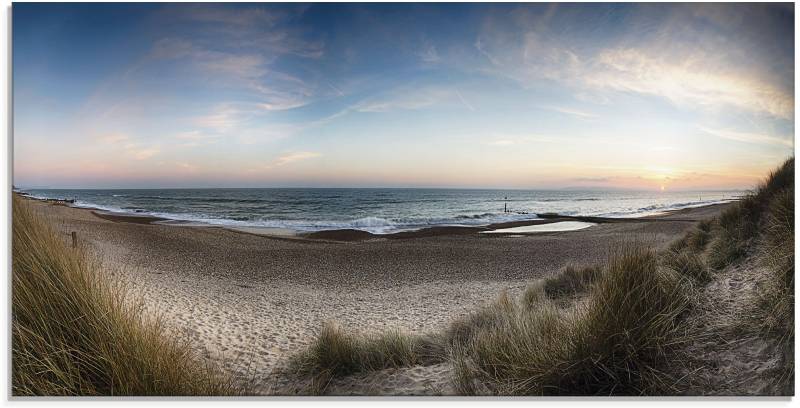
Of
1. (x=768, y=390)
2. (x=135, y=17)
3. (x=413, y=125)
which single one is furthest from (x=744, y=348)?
(x=135, y=17)

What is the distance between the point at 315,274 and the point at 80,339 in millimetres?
4837

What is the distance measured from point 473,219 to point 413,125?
7.03 meters

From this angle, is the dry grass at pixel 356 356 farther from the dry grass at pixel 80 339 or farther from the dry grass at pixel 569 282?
the dry grass at pixel 569 282

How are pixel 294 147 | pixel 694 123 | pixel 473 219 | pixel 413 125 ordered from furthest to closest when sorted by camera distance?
pixel 473 219
pixel 294 147
pixel 413 125
pixel 694 123

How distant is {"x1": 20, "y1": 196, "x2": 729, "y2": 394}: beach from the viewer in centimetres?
315

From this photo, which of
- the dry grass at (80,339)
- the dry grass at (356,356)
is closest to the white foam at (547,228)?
the dry grass at (356,356)

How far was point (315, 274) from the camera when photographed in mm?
6699

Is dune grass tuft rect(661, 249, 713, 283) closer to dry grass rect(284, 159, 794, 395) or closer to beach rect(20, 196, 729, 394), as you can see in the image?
dry grass rect(284, 159, 794, 395)

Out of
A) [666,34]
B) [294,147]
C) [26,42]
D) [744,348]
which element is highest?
[666,34]

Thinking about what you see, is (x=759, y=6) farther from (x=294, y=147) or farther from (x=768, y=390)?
(x=294, y=147)

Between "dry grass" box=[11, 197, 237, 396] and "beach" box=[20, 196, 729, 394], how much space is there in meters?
0.20

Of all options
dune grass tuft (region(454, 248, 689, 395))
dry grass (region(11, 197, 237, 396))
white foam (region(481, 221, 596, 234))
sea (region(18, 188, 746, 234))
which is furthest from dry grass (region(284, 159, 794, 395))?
white foam (region(481, 221, 596, 234))

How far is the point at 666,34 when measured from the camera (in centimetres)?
299

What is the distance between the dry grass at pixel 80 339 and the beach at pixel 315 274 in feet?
0.64
